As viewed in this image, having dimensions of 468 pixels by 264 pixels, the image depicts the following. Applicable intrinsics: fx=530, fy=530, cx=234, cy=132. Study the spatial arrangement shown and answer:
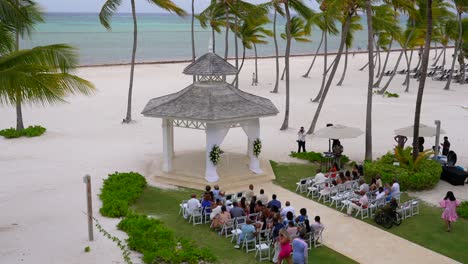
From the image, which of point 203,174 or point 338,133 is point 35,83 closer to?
point 203,174

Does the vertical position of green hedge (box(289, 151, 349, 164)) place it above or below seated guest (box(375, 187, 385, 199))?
below

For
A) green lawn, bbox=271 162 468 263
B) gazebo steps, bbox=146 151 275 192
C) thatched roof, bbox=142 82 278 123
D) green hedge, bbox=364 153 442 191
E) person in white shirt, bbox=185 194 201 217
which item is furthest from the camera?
gazebo steps, bbox=146 151 275 192

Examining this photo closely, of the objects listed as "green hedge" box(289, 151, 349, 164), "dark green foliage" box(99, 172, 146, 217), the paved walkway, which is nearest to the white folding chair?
the paved walkway

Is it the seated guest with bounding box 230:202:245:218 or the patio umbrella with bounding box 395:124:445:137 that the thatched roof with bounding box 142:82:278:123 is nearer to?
the seated guest with bounding box 230:202:245:218

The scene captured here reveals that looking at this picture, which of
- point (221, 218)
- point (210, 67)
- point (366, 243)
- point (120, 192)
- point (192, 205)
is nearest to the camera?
point (366, 243)

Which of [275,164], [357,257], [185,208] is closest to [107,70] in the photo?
[275,164]

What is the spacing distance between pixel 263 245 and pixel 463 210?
22.6ft

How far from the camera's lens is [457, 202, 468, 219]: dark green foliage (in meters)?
15.6

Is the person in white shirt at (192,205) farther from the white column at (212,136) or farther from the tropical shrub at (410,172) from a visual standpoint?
the tropical shrub at (410,172)

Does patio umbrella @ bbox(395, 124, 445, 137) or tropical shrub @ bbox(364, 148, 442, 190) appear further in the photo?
patio umbrella @ bbox(395, 124, 445, 137)

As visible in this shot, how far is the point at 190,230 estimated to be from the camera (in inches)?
562

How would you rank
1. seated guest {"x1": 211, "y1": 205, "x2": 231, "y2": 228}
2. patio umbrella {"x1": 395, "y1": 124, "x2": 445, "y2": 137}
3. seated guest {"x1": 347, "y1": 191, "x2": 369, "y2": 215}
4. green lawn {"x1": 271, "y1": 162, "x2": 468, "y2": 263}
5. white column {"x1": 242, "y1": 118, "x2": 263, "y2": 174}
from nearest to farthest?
green lawn {"x1": 271, "y1": 162, "x2": 468, "y2": 263} → seated guest {"x1": 211, "y1": 205, "x2": 231, "y2": 228} → seated guest {"x1": 347, "y1": 191, "x2": 369, "y2": 215} → white column {"x1": 242, "y1": 118, "x2": 263, "y2": 174} → patio umbrella {"x1": 395, "y1": 124, "x2": 445, "y2": 137}

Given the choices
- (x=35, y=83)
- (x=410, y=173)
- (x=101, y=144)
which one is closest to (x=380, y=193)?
(x=410, y=173)

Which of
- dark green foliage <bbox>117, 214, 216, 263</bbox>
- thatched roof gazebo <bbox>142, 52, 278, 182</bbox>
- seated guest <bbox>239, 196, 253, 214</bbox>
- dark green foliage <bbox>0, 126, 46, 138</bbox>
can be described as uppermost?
thatched roof gazebo <bbox>142, 52, 278, 182</bbox>
